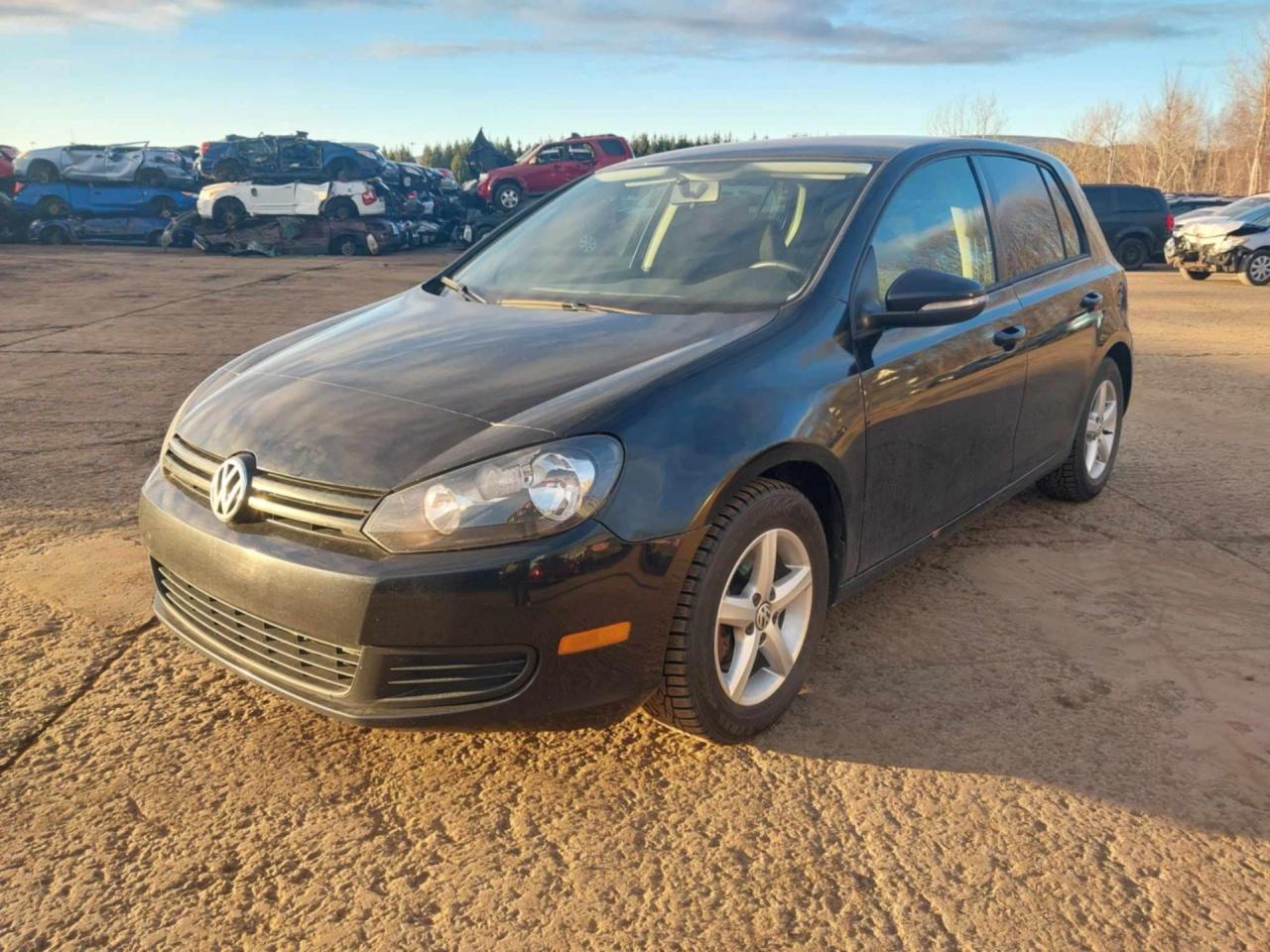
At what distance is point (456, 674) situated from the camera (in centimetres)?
240

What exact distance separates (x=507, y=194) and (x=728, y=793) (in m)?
25.6

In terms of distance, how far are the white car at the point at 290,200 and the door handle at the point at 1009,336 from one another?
71.6ft

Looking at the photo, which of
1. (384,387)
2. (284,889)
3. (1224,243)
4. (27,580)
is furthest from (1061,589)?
(1224,243)

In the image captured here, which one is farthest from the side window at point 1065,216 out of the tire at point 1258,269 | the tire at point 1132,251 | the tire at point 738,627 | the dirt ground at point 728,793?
the tire at point 1132,251

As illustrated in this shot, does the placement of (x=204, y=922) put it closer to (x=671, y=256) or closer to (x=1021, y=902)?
(x=1021, y=902)

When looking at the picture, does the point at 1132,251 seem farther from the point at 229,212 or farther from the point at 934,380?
the point at 934,380

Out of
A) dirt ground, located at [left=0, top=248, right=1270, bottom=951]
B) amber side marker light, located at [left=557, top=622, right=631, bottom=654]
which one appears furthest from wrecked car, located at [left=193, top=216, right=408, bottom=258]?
amber side marker light, located at [left=557, top=622, right=631, bottom=654]

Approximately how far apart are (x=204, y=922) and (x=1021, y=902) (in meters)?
1.73

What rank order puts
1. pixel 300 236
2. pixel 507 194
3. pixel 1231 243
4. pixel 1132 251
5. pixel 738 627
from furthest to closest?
pixel 507 194
pixel 300 236
pixel 1132 251
pixel 1231 243
pixel 738 627

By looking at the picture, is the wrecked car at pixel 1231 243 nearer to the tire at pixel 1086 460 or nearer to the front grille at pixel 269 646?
the tire at pixel 1086 460

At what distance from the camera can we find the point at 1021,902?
2230mm

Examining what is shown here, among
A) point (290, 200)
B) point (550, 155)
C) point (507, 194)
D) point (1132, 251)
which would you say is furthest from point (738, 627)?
point (550, 155)

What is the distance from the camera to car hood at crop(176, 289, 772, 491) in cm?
250

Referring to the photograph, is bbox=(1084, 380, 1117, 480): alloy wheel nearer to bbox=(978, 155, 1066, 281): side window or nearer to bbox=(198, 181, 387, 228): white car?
bbox=(978, 155, 1066, 281): side window
